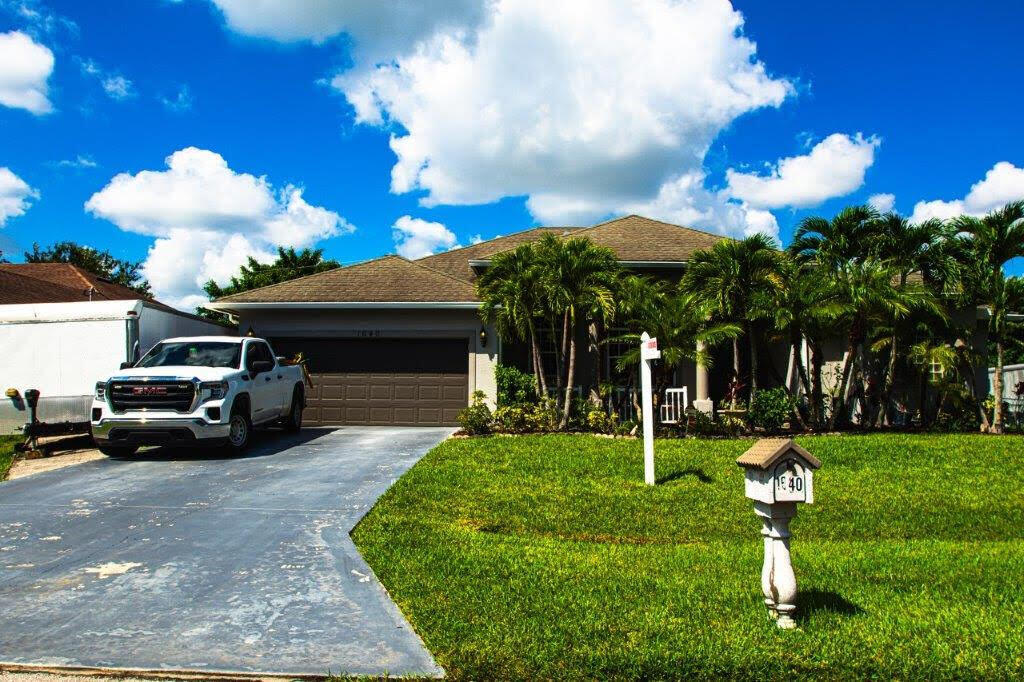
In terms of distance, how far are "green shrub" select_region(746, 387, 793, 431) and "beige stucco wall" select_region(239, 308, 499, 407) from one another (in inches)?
220

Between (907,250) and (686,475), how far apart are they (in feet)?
27.2

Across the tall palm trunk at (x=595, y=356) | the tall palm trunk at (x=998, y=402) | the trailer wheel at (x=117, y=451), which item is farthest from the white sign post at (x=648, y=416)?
the tall palm trunk at (x=998, y=402)

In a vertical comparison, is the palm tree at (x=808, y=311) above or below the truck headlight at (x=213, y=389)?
above

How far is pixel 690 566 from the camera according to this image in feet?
20.2

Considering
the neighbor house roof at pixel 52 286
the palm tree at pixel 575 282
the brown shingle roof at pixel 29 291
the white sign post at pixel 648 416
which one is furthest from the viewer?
the neighbor house roof at pixel 52 286

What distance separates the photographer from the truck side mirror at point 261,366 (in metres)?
12.6

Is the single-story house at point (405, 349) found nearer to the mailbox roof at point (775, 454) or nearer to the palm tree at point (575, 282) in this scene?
the palm tree at point (575, 282)

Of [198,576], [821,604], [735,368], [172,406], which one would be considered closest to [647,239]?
[735,368]

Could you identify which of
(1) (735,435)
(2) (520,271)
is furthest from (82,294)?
(1) (735,435)

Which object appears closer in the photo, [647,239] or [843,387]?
[843,387]

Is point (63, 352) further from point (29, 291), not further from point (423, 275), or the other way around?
point (29, 291)

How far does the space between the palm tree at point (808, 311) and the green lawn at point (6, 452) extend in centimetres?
1297

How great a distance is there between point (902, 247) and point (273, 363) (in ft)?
Result: 42.2

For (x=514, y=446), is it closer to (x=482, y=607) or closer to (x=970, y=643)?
(x=482, y=607)
